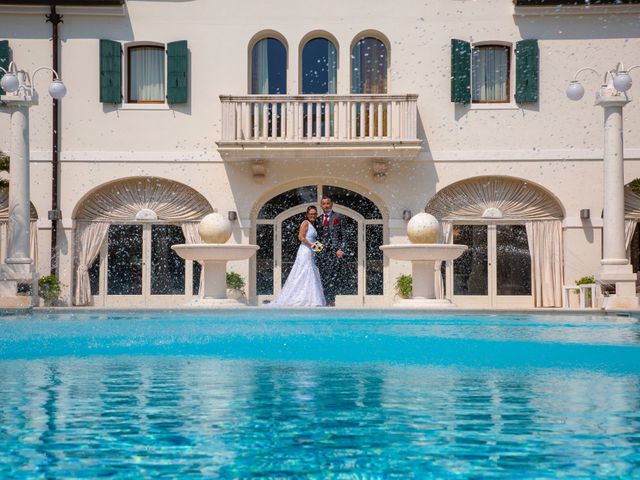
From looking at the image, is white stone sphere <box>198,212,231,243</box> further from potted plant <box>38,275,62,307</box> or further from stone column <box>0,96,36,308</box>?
potted plant <box>38,275,62,307</box>

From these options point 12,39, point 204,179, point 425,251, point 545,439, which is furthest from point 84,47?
point 545,439

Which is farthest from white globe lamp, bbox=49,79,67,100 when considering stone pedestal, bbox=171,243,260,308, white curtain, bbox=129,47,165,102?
white curtain, bbox=129,47,165,102

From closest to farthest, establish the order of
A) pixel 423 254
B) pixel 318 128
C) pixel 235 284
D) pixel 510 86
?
pixel 423 254 < pixel 318 128 < pixel 235 284 < pixel 510 86

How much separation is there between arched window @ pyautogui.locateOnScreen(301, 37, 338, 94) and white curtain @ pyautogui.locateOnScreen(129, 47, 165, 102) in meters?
3.26

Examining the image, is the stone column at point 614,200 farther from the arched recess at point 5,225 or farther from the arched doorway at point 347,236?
the arched recess at point 5,225

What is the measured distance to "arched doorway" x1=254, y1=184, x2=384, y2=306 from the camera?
24.8 meters

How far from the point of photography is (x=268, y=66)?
974 inches

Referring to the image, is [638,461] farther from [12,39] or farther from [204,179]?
[12,39]

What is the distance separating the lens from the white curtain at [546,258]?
24.3 metres

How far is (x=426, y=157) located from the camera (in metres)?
24.3

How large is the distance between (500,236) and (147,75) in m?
8.86

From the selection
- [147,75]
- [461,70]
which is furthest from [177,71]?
[461,70]

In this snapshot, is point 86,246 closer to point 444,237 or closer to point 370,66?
point 370,66

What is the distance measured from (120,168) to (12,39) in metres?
3.78
